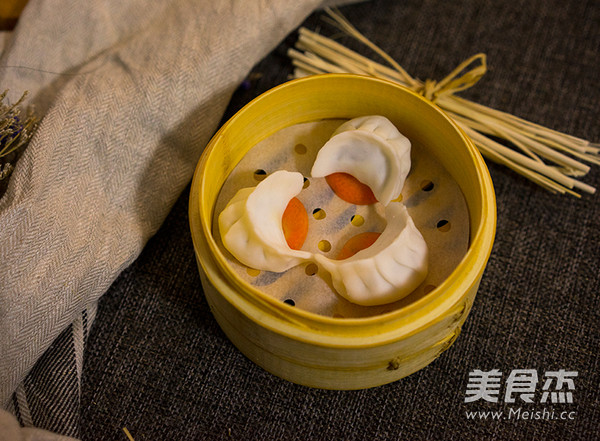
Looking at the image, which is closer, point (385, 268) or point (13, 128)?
point (385, 268)

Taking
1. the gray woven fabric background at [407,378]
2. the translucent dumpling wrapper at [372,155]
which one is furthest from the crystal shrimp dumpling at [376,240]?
the gray woven fabric background at [407,378]

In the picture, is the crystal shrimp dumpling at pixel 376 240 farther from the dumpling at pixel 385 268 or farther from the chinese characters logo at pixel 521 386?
the chinese characters logo at pixel 521 386

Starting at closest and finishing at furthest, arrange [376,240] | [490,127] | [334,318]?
[334,318], [376,240], [490,127]

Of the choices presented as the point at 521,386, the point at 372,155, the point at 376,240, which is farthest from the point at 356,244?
the point at 521,386


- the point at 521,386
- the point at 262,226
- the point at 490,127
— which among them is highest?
the point at 262,226

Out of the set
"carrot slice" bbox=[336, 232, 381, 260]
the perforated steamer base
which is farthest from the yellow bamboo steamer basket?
"carrot slice" bbox=[336, 232, 381, 260]

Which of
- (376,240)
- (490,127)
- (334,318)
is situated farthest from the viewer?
(490,127)

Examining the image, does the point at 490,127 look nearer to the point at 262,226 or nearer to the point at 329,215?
the point at 329,215
